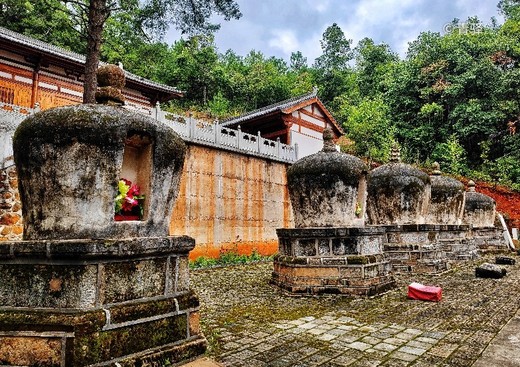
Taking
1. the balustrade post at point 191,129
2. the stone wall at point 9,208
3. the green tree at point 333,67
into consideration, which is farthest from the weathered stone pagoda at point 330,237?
the green tree at point 333,67

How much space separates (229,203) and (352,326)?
9.92m

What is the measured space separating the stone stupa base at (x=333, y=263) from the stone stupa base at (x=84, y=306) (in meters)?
4.28

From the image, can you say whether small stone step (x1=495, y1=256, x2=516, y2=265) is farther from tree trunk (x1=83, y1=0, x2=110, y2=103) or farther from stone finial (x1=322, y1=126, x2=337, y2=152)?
tree trunk (x1=83, y1=0, x2=110, y2=103)

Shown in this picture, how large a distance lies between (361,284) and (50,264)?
18.4 ft

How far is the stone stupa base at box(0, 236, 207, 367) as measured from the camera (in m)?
2.88

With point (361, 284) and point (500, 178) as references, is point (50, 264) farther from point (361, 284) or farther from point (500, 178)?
point (500, 178)

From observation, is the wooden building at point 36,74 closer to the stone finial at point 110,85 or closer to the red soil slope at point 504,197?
the stone finial at point 110,85

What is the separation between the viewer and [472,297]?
7.17 m

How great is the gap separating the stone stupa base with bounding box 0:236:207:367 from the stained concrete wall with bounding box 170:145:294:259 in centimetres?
939

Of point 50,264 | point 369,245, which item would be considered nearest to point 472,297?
point 369,245

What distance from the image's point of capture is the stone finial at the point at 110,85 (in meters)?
3.73

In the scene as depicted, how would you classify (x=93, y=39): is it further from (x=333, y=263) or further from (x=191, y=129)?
(x=333, y=263)

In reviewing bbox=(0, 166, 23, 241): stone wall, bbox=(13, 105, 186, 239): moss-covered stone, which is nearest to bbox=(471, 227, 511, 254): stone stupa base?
bbox=(0, 166, 23, 241): stone wall

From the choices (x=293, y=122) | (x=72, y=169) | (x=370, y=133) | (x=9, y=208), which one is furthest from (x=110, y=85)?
(x=370, y=133)
